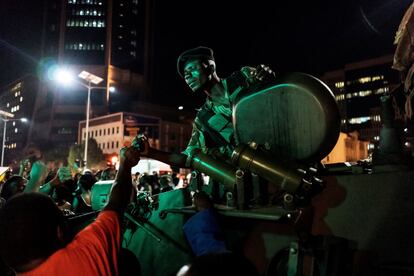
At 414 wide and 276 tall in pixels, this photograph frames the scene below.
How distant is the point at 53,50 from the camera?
11144 centimetres

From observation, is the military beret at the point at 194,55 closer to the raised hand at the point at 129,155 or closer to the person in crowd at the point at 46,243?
the raised hand at the point at 129,155

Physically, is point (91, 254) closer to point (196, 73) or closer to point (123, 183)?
point (123, 183)

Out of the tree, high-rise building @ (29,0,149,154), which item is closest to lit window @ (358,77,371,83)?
high-rise building @ (29,0,149,154)

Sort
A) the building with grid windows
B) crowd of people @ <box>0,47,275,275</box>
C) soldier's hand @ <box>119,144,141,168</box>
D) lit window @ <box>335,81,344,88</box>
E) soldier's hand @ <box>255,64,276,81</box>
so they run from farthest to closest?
lit window @ <box>335,81,344,88</box>, the building with grid windows, soldier's hand @ <box>255,64,276,81</box>, soldier's hand @ <box>119,144,141,168</box>, crowd of people @ <box>0,47,275,275</box>

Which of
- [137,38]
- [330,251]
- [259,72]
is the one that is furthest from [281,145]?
[137,38]

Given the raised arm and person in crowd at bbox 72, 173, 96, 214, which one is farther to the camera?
person in crowd at bbox 72, 173, 96, 214

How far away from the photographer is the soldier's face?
375 centimetres

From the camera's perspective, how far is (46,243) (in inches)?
81.7

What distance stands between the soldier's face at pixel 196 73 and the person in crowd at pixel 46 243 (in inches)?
73.2

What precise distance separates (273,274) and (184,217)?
2.88 feet

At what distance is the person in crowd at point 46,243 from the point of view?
79.0 inches

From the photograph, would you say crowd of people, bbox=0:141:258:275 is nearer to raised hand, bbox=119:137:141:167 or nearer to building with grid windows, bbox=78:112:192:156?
raised hand, bbox=119:137:141:167

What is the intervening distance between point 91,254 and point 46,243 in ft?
0.94

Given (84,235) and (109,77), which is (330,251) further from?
(109,77)
